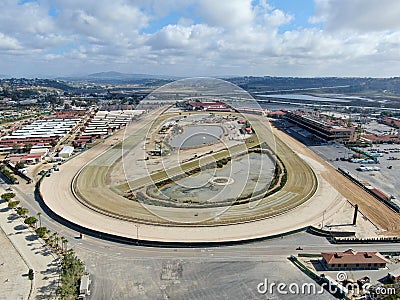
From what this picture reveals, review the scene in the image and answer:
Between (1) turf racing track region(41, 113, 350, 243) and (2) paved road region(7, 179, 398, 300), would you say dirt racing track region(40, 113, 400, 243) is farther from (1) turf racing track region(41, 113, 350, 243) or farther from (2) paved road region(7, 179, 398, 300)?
(2) paved road region(7, 179, 398, 300)

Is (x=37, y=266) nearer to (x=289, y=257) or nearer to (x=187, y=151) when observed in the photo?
(x=289, y=257)

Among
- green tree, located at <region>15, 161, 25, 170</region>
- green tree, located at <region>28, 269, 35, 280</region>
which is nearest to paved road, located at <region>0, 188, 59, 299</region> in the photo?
green tree, located at <region>28, 269, 35, 280</region>

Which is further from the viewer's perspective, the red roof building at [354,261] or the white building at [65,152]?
the white building at [65,152]

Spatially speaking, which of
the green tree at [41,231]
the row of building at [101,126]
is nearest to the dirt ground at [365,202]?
the green tree at [41,231]

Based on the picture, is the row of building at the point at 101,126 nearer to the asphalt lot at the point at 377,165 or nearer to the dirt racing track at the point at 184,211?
the dirt racing track at the point at 184,211

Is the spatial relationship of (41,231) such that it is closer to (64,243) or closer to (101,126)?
(64,243)

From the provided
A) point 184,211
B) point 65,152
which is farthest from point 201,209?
point 65,152
